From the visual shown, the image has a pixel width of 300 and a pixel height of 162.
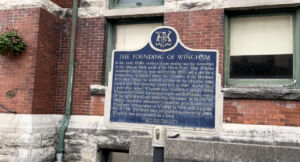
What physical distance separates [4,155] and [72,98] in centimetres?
186

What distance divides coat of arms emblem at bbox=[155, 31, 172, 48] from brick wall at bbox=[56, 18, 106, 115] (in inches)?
125

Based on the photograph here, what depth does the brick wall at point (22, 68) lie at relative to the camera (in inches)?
251

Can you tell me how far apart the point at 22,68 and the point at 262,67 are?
5122 mm

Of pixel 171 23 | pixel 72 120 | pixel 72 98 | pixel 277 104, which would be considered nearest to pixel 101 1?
pixel 171 23

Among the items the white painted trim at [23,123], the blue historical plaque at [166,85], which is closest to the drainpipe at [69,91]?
the white painted trim at [23,123]

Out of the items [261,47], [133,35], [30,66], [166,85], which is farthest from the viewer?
[133,35]

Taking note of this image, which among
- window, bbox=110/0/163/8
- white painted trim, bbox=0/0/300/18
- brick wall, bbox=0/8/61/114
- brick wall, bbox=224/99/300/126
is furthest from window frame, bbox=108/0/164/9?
brick wall, bbox=224/99/300/126

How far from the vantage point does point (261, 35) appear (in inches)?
244

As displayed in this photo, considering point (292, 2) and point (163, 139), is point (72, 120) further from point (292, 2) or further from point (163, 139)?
point (292, 2)

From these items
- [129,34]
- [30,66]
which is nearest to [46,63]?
[30,66]

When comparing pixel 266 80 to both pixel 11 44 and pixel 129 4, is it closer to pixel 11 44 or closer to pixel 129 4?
pixel 129 4

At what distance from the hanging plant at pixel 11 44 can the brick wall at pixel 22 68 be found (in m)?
0.12

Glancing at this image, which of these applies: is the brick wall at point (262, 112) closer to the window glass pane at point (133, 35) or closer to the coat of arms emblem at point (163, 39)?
the window glass pane at point (133, 35)

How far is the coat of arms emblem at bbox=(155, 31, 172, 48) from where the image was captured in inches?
156
